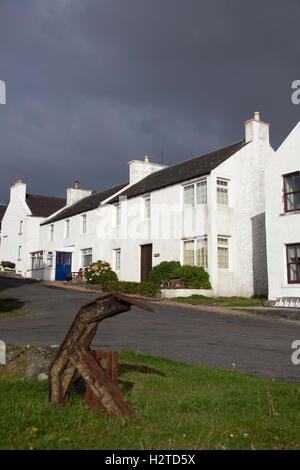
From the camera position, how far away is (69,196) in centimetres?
4631

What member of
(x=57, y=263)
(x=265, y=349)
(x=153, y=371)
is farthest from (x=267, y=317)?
(x=57, y=263)

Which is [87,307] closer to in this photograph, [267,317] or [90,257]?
[267,317]

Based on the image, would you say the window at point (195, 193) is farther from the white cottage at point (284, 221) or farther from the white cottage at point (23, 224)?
the white cottage at point (23, 224)

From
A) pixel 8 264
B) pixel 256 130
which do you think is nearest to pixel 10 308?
pixel 256 130

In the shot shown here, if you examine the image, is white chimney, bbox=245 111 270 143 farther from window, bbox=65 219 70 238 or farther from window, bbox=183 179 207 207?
window, bbox=65 219 70 238

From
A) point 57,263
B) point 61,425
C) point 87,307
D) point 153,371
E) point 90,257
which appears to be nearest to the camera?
point 61,425

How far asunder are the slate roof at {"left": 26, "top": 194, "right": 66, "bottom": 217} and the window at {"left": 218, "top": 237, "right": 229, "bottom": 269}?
26.0 m

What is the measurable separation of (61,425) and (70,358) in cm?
63

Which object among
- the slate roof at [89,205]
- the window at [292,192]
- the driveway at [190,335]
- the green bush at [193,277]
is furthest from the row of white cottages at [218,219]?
the driveway at [190,335]

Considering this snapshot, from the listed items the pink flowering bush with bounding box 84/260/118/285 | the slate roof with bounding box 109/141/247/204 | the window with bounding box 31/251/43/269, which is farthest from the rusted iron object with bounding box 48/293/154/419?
the window with bounding box 31/251/43/269

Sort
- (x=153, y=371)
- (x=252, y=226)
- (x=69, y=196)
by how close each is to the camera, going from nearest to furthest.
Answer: (x=153, y=371)
(x=252, y=226)
(x=69, y=196)

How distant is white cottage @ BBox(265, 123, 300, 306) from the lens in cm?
2083

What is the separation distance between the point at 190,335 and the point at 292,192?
493 inches

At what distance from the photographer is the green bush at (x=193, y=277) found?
23.6 m
